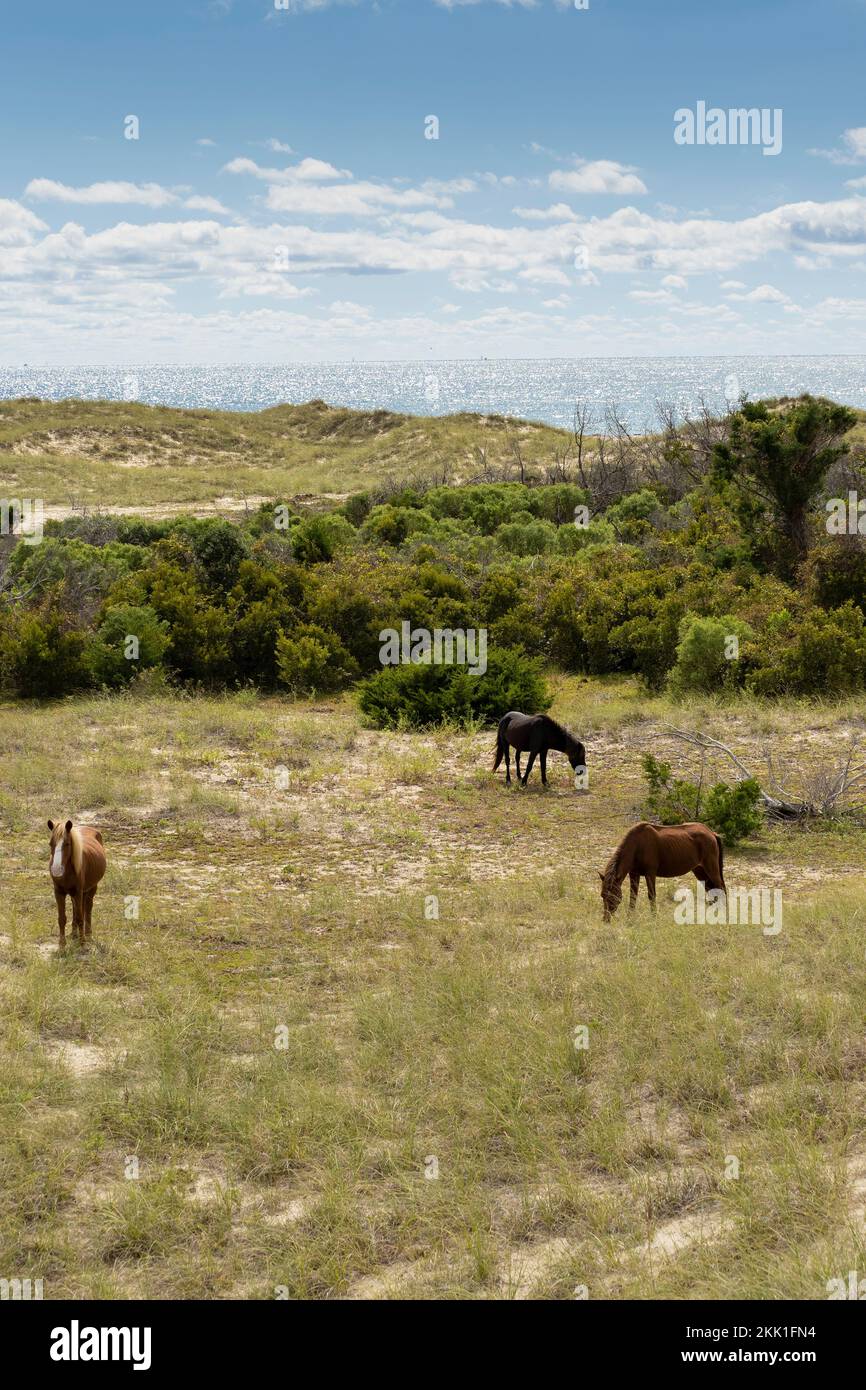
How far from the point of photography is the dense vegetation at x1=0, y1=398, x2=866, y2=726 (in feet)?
53.9

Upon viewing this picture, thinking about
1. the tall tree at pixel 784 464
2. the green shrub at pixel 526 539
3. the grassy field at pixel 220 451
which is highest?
the grassy field at pixel 220 451

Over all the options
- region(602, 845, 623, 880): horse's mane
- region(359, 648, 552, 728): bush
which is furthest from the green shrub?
region(602, 845, 623, 880): horse's mane

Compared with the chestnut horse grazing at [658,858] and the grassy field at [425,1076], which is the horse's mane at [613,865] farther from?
the grassy field at [425,1076]

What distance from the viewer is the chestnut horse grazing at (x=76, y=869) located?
7.36 meters

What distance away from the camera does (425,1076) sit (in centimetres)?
563

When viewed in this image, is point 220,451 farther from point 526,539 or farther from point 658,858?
point 658,858

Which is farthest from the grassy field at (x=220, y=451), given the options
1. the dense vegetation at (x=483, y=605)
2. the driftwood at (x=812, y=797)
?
the driftwood at (x=812, y=797)

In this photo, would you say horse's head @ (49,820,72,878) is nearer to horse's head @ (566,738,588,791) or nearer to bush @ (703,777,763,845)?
bush @ (703,777,763,845)

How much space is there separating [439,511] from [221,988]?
1096 inches

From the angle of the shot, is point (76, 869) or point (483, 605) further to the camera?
point (483, 605)

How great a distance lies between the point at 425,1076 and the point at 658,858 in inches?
114

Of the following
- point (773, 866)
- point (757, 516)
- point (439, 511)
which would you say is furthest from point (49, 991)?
point (439, 511)

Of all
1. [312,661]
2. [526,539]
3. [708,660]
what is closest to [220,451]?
[526,539]

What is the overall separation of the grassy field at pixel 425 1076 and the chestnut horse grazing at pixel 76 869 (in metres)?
0.23
